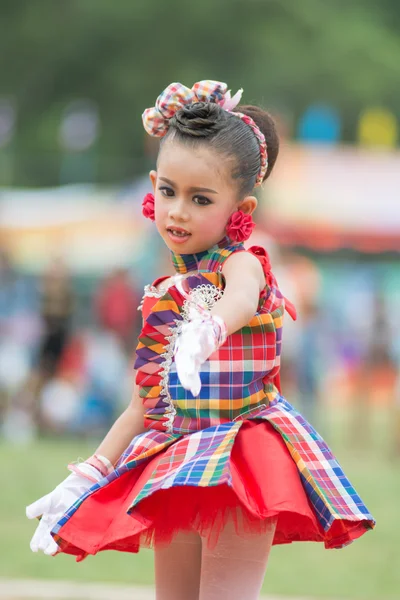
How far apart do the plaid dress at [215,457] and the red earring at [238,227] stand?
1.3 inches

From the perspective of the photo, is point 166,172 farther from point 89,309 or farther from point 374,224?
point 374,224

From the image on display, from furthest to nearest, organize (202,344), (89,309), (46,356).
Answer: (89,309)
(46,356)
(202,344)

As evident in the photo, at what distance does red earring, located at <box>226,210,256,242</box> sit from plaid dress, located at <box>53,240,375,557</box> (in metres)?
0.03

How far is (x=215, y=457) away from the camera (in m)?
2.97

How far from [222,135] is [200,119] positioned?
75 mm

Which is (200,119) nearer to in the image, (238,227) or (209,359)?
(238,227)

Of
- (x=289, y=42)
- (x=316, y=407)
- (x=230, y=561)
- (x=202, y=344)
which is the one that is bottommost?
(x=316, y=407)

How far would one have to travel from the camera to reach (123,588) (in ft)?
17.1

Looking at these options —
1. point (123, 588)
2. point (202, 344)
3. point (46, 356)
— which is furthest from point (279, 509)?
point (46, 356)

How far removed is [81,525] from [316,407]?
850 centimetres

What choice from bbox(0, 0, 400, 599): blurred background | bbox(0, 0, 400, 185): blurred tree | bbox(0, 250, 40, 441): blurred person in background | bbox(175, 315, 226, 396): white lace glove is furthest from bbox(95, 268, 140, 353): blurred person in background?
bbox(0, 0, 400, 185): blurred tree

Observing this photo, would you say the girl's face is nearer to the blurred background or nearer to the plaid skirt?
the plaid skirt

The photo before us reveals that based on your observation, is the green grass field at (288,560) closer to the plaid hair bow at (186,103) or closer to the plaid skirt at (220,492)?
the plaid skirt at (220,492)

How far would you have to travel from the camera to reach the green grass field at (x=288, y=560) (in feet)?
17.9
